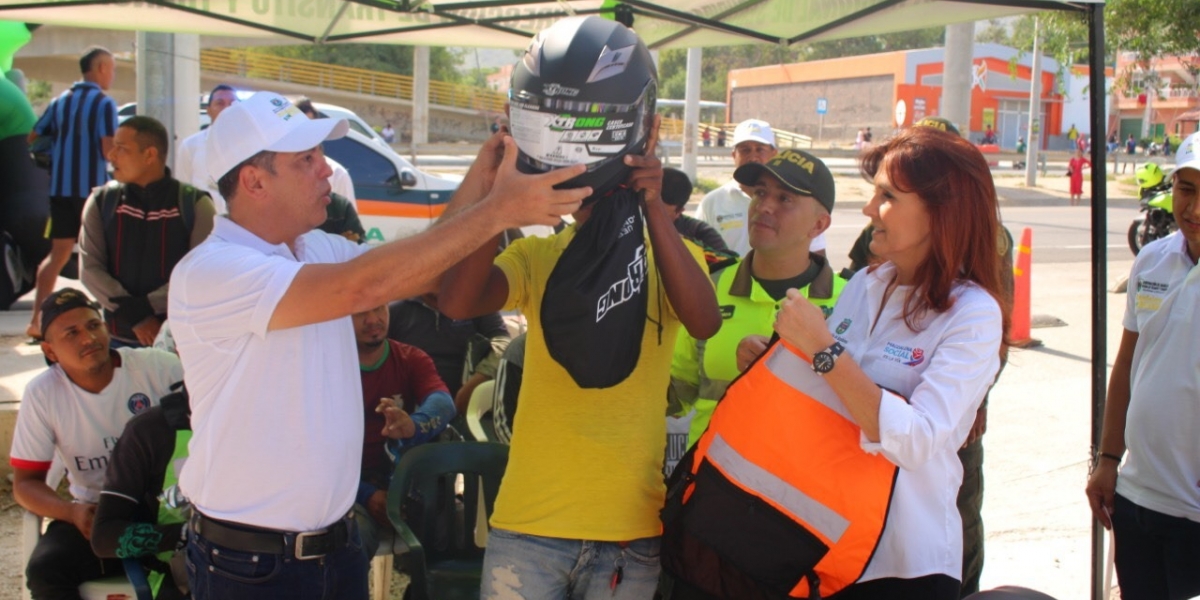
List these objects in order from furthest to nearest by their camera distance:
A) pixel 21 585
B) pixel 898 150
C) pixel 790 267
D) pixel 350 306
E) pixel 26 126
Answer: pixel 26 126 → pixel 21 585 → pixel 790 267 → pixel 898 150 → pixel 350 306

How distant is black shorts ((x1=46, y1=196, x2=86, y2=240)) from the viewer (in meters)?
8.08

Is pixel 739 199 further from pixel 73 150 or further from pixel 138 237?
pixel 73 150

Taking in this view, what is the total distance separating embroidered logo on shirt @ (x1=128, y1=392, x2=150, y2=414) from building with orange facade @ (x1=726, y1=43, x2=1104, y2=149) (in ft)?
178

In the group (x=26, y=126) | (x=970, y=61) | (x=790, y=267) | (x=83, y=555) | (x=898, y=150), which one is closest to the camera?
(x=898, y=150)

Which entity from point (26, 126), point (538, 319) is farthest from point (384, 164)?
point (538, 319)

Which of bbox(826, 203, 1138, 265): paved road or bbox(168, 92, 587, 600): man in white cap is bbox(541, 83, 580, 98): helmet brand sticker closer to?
bbox(168, 92, 587, 600): man in white cap

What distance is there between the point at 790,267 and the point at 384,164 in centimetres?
873

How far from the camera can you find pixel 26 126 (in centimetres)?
858

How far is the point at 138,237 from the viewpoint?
17.5 feet

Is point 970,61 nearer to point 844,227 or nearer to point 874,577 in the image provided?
point 874,577

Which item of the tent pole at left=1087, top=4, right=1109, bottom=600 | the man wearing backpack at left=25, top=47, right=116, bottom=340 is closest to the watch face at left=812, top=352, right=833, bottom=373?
the tent pole at left=1087, top=4, right=1109, bottom=600

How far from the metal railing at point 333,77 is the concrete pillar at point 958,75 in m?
36.6

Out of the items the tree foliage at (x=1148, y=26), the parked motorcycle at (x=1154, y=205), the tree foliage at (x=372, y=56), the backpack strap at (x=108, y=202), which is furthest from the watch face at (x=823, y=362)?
the tree foliage at (x=372, y=56)

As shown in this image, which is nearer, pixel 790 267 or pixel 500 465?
pixel 790 267
